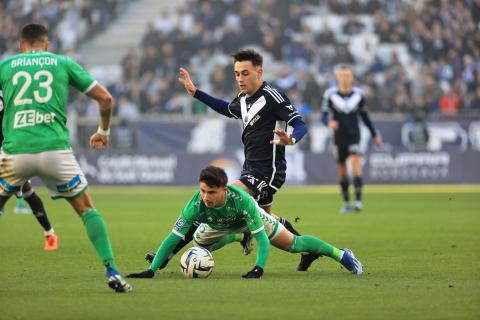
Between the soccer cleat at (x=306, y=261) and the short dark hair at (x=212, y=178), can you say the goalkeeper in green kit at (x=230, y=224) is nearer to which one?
the short dark hair at (x=212, y=178)

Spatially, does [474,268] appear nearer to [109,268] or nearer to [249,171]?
[249,171]

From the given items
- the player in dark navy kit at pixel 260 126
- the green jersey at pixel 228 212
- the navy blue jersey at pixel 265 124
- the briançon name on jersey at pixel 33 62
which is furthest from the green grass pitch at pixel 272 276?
the briançon name on jersey at pixel 33 62

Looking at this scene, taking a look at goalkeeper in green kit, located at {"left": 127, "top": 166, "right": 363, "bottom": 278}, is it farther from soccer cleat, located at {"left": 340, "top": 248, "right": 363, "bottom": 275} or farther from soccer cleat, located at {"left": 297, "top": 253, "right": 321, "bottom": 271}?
soccer cleat, located at {"left": 297, "top": 253, "right": 321, "bottom": 271}

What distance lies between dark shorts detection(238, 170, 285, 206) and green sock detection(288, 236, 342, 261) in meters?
0.82

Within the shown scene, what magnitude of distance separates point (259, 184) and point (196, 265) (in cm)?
120

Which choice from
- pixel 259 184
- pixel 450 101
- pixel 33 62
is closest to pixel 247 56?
pixel 259 184

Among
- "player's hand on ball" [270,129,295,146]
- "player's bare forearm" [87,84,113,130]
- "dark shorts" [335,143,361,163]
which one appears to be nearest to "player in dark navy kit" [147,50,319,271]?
"player's hand on ball" [270,129,295,146]

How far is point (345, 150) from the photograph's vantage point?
19453 millimetres

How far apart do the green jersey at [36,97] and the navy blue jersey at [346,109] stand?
11636 millimetres

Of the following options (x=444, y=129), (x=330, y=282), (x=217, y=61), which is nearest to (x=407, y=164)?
(x=444, y=129)

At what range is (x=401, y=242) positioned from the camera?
1352 centimetres

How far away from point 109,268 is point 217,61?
2515 centimetres

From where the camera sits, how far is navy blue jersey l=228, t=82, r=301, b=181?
10.3 m

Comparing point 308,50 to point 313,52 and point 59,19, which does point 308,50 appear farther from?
point 59,19
